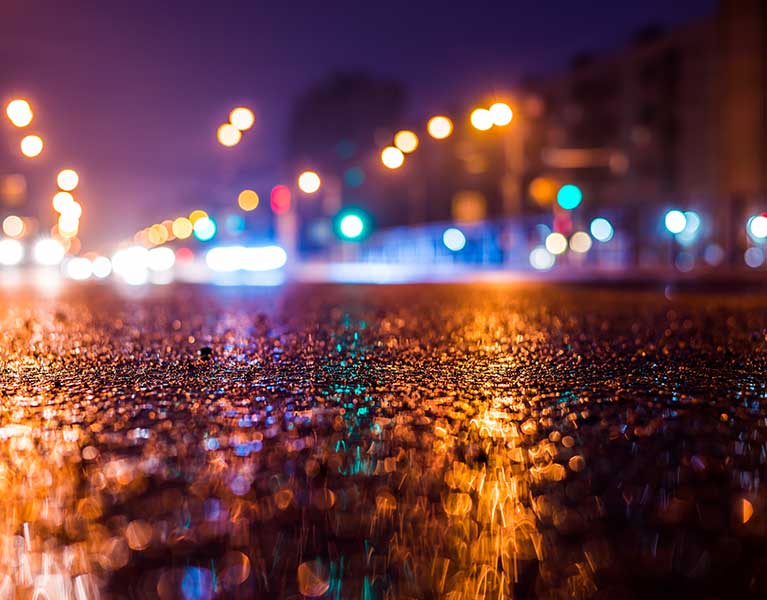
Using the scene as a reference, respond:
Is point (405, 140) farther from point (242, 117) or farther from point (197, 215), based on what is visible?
point (197, 215)

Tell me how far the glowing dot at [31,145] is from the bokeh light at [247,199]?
1123 inches

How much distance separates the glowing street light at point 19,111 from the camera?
24.8 m

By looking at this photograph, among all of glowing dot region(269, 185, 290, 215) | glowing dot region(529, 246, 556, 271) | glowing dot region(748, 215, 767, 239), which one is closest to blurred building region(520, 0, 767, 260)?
glowing dot region(748, 215, 767, 239)

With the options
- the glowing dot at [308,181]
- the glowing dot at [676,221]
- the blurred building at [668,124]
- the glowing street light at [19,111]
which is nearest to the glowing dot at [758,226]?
the blurred building at [668,124]

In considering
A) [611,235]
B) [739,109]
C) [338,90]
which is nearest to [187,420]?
[611,235]

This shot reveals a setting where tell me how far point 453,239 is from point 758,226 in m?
23.1

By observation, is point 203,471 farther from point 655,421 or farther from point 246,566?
point 655,421

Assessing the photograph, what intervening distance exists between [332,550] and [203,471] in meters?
0.94

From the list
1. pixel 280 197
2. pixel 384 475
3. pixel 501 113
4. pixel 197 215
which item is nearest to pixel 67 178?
pixel 280 197

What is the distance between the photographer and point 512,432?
12.4 feet

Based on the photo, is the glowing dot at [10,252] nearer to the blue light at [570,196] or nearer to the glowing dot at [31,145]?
the glowing dot at [31,145]

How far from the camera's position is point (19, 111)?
984 inches

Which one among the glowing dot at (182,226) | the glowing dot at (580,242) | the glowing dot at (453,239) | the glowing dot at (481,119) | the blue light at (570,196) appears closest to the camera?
the glowing dot at (481,119)

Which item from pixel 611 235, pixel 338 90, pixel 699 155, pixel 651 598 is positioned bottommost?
pixel 651 598
